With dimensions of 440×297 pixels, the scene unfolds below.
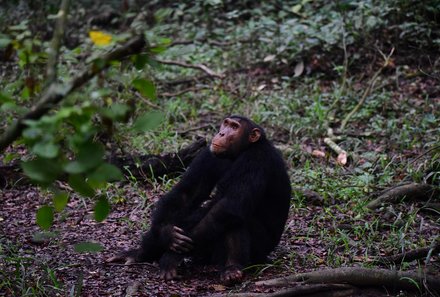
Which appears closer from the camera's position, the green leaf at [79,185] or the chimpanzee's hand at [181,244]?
the green leaf at [79,185]

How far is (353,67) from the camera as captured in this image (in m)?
9.70

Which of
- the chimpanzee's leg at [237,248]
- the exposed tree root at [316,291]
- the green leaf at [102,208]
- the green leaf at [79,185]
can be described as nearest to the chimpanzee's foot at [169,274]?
the chimpanzee's leg at [237,248]

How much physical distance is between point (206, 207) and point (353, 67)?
5.39 meters

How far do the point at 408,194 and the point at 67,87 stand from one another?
13.9ft

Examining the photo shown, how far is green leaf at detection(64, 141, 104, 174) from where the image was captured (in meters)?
2.38

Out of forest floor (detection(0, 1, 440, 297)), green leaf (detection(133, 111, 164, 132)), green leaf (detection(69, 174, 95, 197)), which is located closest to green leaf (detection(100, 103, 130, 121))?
green leaf (detection(133, 111, 164, 132))

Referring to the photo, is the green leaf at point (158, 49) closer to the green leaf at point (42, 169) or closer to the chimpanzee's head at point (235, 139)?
the green leaf at point (42, 169)

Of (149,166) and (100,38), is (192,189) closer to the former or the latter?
(149,166)

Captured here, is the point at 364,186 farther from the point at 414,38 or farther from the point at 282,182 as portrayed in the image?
the point at 414,38

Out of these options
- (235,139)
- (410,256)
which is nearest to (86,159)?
(235,139)

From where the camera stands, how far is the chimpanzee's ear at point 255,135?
16.9 ft

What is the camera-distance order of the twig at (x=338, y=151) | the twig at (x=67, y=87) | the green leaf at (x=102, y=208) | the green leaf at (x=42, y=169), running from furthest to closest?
1. the twig at (x=338, y=151)
2. the green leaf at (x=102, y=208)
3. the twig at (x=67, y=87)
4. the green leaf at (x=42, y=169)

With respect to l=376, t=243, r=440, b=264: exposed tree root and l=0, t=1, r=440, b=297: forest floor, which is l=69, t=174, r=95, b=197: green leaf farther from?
l=376, t=243, r=440, b=264: exposed tree root

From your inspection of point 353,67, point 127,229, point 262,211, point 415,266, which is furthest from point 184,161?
point 353,67
